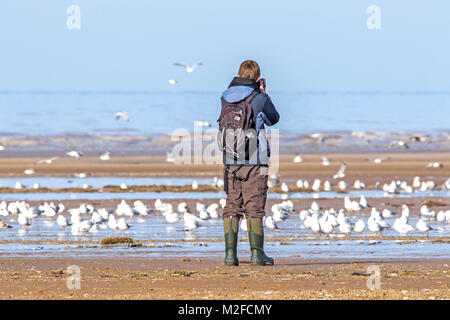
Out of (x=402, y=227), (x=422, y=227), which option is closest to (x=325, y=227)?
(x=402, y=227)

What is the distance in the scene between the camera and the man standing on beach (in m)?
9.63

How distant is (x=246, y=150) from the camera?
31.7 feet

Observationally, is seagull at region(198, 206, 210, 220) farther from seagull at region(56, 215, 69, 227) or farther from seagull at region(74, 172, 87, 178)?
seagull at region(74, 172, 87, 178)

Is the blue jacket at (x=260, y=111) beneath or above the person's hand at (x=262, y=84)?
beneath

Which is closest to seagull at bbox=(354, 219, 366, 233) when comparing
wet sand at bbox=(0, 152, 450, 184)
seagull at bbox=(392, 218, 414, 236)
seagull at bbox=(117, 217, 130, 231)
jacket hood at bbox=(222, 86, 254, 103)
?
seagull at bbox=(392, 218, 414, 236)

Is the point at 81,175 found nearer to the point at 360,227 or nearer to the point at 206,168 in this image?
the point at 206,168

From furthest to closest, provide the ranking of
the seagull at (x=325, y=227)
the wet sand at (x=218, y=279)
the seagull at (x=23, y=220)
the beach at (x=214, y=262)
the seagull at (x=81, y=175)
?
the seagull at (x=81, y=175)
the seagull at (x=23, y=220)
the seagull at (x=325, y=227)
the beach at (x=214, y=262)
the wet sand at (x=218, y=279)

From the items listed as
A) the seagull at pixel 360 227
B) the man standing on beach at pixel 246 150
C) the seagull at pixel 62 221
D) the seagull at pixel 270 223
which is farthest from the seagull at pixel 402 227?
the man standing on beach at pixel 246 150

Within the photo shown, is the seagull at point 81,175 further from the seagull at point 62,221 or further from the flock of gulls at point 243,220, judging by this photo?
the seagull at point 62,221

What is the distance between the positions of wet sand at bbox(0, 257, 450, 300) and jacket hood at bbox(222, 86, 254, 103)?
5.32ft

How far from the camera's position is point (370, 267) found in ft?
32.8

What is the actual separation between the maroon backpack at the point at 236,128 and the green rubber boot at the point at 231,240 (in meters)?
0.66

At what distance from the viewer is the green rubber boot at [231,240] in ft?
32.6

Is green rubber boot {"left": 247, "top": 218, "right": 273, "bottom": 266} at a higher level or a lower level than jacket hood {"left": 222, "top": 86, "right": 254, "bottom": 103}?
lower
